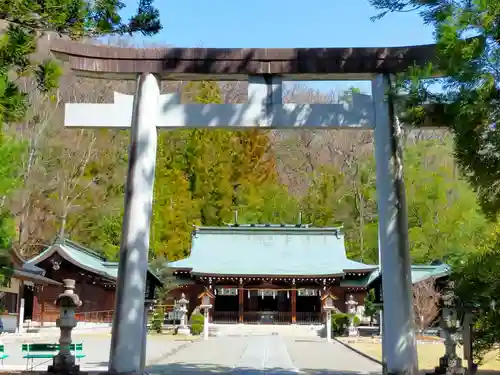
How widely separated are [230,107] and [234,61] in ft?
2.35

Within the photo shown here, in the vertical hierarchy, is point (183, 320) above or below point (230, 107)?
below

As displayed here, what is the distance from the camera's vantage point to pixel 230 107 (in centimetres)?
888

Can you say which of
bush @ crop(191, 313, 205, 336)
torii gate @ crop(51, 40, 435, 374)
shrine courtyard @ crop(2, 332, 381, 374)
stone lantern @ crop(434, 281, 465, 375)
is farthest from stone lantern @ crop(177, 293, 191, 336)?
torii gate @ crop(51, 40, 435, 374)

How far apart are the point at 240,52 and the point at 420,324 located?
55.9 ft

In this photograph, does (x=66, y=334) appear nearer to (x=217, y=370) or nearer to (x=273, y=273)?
(x=217, y=370)

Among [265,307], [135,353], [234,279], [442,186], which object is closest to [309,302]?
[265,307]

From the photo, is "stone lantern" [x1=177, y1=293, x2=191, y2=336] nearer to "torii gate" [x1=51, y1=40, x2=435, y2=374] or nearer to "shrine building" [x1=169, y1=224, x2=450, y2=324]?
"shrine building" [x1=169, y1=224, x2=450, y2=324]

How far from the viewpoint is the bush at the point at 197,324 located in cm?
2638

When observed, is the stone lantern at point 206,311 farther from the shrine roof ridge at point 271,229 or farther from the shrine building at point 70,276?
the shrine roof ridge at point 271,229

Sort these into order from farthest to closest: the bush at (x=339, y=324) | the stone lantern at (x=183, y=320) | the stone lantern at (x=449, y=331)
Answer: the bush at (x=339, y=324), the stone lantern at (x=183, y=320), the stone lantern at (x=449, y=331)

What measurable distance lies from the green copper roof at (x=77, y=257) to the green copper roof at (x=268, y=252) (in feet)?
11.3

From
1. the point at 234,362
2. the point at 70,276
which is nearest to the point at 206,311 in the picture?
the point at 70,276

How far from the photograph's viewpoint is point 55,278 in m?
28.7

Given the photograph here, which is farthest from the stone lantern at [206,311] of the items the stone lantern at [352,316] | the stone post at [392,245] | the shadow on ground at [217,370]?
the stone post at [392,245]
